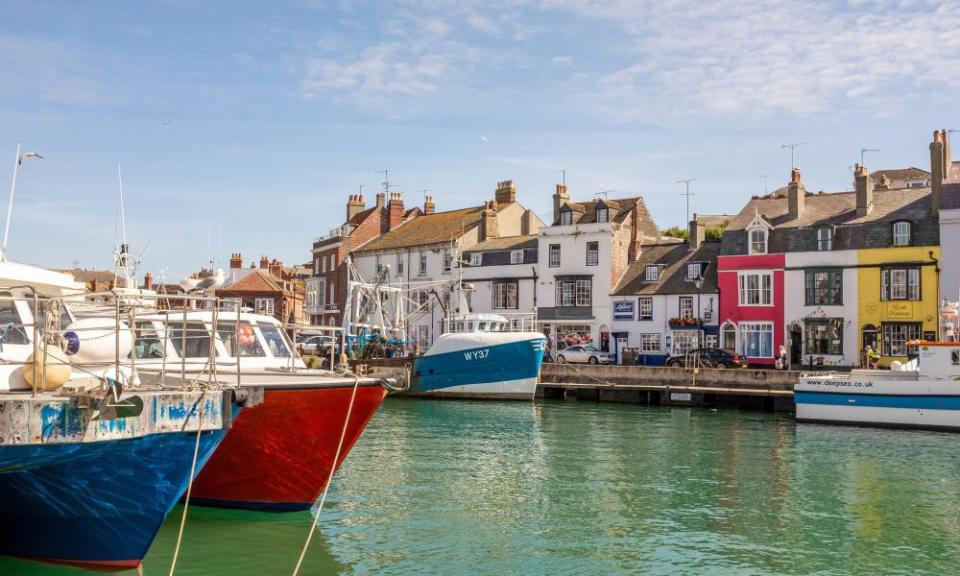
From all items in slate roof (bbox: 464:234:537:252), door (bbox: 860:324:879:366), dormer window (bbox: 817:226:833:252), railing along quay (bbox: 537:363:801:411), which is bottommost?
railing along quay (bbox: 537:363:801:411)

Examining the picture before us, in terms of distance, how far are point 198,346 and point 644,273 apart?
40.3 m

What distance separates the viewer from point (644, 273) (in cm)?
5488

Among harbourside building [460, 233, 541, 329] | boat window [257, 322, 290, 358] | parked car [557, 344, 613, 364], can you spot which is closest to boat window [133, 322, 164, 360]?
boat window [257, 322, 290, 358]

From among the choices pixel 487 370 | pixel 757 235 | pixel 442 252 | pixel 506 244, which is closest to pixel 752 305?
pixel 757 235

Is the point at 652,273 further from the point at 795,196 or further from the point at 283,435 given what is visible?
the point at 283,435

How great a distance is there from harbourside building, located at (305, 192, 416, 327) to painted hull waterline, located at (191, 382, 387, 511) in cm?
5281

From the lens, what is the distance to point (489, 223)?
205 ft

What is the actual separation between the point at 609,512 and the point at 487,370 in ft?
88.0

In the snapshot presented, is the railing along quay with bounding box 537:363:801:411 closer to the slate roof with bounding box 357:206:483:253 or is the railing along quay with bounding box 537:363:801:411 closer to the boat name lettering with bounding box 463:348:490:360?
the boat name lettering with bounding box 463:348:490:360

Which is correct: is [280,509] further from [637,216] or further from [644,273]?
[637,216]

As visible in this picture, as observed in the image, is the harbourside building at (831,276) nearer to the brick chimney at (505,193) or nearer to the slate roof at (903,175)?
the brick chimney at (505,193)

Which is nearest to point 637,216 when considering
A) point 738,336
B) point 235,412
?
point 738,336

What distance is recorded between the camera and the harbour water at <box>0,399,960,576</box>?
45.8 ft

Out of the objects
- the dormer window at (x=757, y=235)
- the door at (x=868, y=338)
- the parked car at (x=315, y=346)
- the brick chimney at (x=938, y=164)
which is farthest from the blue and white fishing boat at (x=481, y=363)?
the brick chimney at (x=938, y=164)
